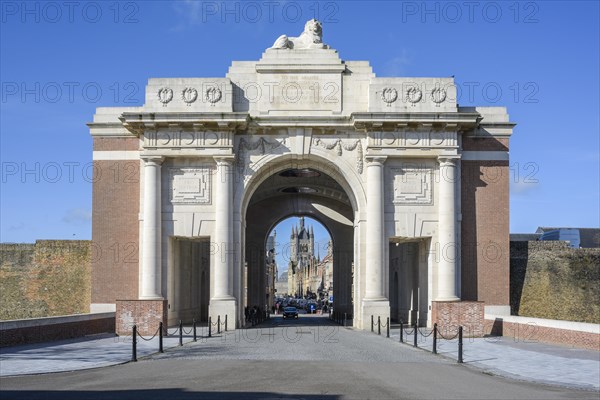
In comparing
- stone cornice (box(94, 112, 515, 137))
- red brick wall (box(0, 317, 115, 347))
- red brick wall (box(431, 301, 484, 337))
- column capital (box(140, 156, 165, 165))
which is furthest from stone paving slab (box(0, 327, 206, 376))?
stone cornice (box(94, 112, 515, 137))

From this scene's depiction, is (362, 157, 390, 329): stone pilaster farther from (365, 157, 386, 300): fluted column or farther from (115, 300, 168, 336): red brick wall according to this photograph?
(115, 300, 168, 336): red brick wall

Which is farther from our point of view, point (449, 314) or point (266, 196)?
point (266, 196)

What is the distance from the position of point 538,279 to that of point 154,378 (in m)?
29.7

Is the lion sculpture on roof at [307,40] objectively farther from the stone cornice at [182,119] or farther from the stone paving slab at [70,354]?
the stone paving slab at [70,354]

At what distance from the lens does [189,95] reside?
38.9 metres

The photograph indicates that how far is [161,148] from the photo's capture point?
1523 inches

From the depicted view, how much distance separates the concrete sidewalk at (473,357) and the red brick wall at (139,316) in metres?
1.40

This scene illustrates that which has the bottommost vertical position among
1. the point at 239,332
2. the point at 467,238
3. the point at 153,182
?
the point at 239,332

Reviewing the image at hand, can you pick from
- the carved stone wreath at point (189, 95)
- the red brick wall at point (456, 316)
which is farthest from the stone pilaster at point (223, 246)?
the red brick wall at point (456, 316)

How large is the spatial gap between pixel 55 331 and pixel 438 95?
21.7 metres

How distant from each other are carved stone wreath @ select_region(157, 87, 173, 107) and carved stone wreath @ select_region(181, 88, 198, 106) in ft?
2.04

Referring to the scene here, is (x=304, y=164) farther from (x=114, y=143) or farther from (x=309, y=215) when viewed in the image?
(x=309, y=215)

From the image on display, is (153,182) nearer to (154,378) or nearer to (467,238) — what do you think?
(467,238)

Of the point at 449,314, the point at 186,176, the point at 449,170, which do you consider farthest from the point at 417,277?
the point at 186,176
